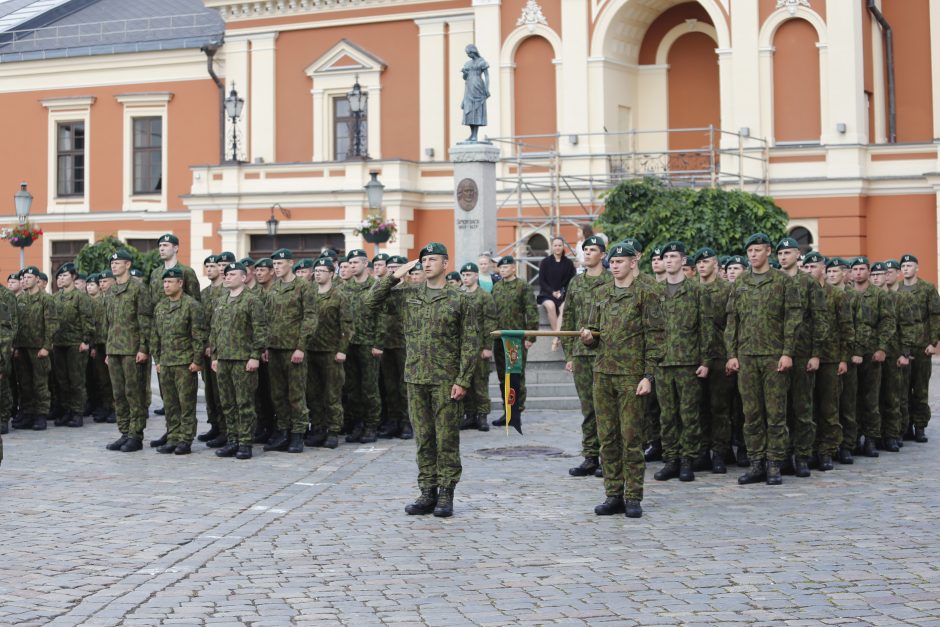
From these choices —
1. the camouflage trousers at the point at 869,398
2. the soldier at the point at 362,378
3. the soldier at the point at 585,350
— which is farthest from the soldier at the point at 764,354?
the soldier at the point at 362,378

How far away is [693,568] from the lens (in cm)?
792

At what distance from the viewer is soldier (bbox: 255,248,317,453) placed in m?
13.7

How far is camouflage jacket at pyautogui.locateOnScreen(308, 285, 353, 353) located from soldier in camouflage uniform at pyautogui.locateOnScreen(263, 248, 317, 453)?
10.1 inches

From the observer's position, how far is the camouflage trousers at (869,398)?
13.4 m

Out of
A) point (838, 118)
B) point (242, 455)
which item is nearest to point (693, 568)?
point (242, 455)

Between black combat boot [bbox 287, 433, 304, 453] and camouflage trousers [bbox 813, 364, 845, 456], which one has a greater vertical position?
camouflage trousers [bbox 813, 364, 845, 456]

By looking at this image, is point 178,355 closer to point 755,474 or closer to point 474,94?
point 755,474

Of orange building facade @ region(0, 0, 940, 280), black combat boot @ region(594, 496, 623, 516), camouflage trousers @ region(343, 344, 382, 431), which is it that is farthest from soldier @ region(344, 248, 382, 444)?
orange building facade @ region(0, 0, 940, 280)

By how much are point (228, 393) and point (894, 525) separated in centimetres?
676

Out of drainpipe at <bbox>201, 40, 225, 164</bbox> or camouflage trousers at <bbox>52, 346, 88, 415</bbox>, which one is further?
drainpipe at <bbox>201, 40, 225, 164</bbox>

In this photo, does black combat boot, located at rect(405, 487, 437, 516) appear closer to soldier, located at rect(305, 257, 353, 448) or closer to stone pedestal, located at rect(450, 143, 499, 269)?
soldier, located at rect(305, 257, 353, 448)

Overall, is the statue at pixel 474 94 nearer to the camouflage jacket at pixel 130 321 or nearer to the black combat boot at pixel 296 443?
the camouflage jacket at pixel 130 321

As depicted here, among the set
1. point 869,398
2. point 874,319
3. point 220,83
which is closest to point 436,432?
point 869,398

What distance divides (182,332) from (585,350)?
4.15 metres
